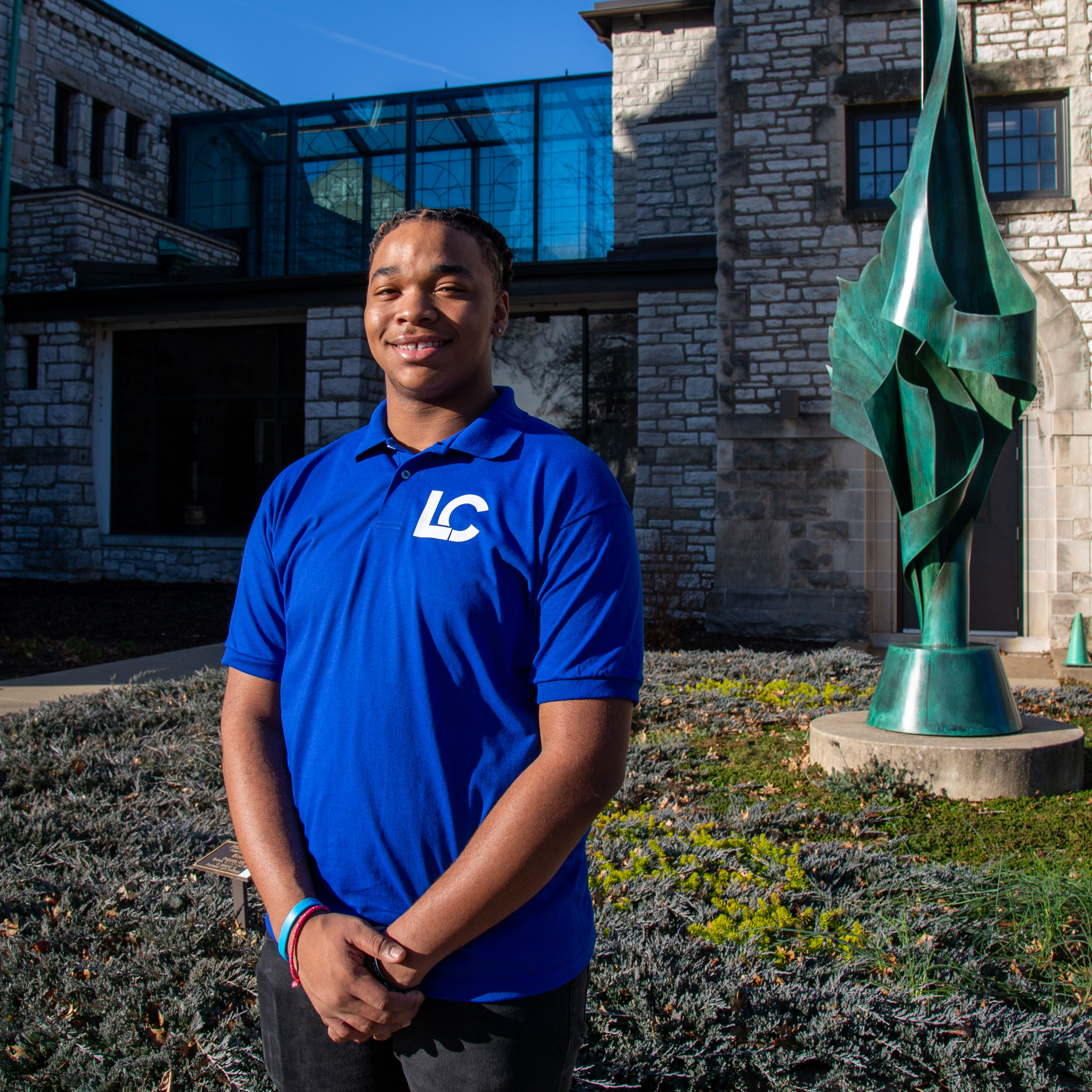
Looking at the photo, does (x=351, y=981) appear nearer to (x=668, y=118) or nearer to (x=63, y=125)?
(x=668, y=118)

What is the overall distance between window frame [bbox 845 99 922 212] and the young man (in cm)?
1047

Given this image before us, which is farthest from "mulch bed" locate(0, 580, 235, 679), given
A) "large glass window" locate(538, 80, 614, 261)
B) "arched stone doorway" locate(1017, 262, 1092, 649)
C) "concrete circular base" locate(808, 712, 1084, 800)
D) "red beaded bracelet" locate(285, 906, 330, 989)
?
"arched stone doorway" locate(1017, 262, 1092, 649)

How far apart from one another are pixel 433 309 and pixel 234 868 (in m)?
1.43

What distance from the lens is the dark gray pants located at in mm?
1359

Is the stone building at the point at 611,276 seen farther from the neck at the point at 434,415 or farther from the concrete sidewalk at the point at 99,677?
the neck at the point at 434,415

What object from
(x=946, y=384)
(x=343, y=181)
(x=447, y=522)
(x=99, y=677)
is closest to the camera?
(x=447, y=522)

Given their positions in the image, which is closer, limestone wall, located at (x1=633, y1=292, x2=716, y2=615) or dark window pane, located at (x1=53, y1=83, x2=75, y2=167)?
limestone wall, located at (x1=633, y1=292, x2=716, y2=615)

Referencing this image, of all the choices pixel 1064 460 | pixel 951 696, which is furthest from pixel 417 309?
pixel 1064 460

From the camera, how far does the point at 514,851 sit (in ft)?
4.27

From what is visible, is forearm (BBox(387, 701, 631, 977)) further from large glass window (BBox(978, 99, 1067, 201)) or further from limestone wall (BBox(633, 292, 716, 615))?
large glass window (BBox(978, 99, 1067, 201))

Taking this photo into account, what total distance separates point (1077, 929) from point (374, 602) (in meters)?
2.89

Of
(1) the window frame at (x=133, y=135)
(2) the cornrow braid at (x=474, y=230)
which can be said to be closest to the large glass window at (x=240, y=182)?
(1) the window frame at (x=133, y=135)

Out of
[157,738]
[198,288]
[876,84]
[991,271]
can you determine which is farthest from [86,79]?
[991,271]

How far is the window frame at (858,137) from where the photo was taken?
35.1 ft
